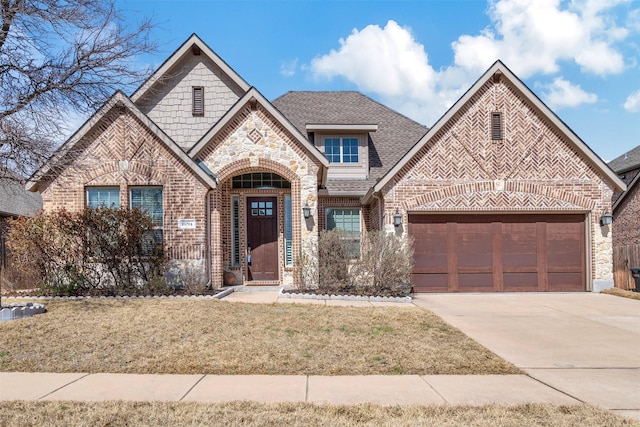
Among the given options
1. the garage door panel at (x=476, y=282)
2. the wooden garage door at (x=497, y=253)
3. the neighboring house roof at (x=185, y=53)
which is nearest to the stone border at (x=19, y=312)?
the neighboring house roof at (x=185, y=53)

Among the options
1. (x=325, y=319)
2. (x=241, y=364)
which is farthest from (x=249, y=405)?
(x=325, y=319)

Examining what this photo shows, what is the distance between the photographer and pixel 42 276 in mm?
11672

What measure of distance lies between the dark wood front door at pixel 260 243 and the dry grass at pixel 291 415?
9624 millimetres

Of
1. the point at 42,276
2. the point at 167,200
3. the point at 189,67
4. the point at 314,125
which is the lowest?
the point at 42,276

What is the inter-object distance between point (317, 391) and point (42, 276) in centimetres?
960

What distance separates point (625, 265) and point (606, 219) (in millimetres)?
2380

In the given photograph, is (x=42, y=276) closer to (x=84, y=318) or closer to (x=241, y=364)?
(x=84, y=318)

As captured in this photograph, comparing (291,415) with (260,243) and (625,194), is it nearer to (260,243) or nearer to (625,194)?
(260,243)

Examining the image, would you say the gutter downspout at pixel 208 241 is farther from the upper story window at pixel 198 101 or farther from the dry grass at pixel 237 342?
the upper story window at pixel 198 101

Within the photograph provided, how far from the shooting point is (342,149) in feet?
53.7

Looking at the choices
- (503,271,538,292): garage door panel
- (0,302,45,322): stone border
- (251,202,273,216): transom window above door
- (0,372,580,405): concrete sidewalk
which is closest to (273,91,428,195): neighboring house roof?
(251,202,273,216): transom window above door

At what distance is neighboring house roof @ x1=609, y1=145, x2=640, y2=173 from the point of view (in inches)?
802

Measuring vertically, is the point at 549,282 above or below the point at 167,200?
below

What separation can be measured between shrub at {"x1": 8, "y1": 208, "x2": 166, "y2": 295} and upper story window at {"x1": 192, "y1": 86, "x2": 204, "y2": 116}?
4.73 meters
